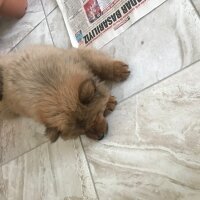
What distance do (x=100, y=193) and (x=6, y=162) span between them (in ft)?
2.60

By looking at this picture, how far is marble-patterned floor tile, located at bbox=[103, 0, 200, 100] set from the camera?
1480 millimetres

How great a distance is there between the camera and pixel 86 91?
1394 mm

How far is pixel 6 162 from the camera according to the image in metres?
2.15

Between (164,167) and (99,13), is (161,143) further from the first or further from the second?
(99,13)

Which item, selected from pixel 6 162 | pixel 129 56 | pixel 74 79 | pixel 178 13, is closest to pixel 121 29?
pixel 129 56

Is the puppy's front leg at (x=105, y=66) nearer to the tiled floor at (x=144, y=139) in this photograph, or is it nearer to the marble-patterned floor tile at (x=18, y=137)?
the tiled floor at (x=144, y=139)

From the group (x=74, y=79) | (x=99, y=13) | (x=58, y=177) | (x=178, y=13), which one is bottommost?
(x=58, y=177)

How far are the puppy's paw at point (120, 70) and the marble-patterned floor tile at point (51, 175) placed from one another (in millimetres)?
400

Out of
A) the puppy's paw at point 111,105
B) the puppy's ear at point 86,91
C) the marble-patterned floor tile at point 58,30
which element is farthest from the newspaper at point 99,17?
the puppy's ear at point 86,91

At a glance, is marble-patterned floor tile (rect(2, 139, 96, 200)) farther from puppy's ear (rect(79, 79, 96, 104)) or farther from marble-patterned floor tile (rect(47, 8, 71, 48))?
marble-patterned floor tile (rect(47, 8, 71, 48))

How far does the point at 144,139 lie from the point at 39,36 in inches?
44.1

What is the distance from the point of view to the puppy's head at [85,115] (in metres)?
1.42

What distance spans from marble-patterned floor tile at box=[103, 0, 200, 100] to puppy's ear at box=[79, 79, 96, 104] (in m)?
0.26

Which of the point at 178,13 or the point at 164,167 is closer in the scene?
the point at 164,167
